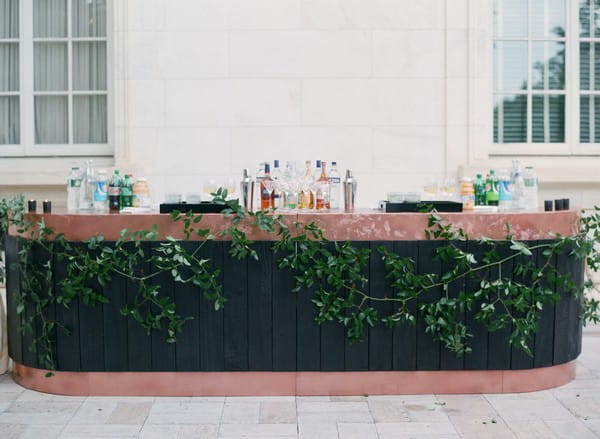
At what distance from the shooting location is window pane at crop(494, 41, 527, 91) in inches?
268

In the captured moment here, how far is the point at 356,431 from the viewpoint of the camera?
11.9 ft

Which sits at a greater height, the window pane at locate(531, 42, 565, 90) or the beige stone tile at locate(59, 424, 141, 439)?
the window pane at locate(531, 42, 565, 90)

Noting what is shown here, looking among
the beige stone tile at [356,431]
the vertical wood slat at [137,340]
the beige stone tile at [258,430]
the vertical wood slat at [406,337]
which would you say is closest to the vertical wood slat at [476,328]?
the vertical wood slat at [406,337]

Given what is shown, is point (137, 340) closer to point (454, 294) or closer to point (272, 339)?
point (272, 339)

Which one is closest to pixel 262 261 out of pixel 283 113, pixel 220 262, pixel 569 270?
pixel 220 262

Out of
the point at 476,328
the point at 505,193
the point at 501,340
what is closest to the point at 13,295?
the point at 476,328

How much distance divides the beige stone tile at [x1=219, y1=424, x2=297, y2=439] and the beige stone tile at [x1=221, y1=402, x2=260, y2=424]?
59 millimetres

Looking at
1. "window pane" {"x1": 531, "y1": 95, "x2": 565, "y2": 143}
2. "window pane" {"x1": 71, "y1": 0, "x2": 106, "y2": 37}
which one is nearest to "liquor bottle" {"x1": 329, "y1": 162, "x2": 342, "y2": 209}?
"window pane" {"x1": 531, "y1": 95, "x2": 565, "y2": 143}

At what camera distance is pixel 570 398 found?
163 inches

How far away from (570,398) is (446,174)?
2.72 m

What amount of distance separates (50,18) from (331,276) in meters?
4.14

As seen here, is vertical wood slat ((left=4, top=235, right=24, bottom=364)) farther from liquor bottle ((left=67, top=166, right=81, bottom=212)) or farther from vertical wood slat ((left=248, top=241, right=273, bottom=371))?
vertical wood slat ((left=248, top=241, right=273, bottom=371))

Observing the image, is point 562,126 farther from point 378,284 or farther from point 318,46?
point 378,284

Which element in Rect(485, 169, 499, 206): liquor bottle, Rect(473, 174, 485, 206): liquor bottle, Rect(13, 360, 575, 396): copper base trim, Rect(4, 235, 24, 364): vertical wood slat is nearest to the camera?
Rect(13, 360, 575, 396): copper base trim
